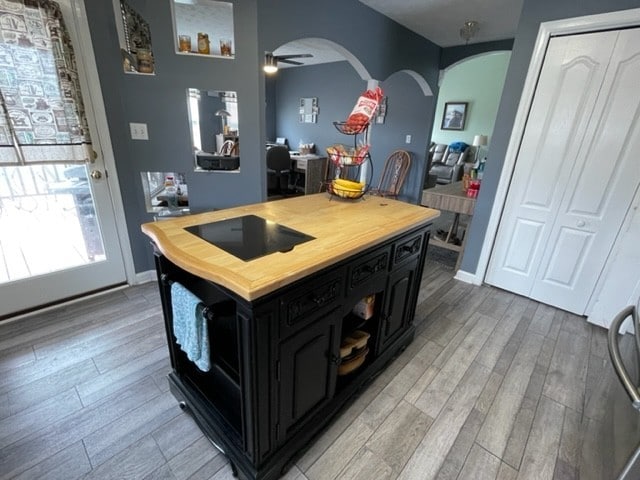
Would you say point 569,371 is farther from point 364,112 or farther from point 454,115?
point 454,115

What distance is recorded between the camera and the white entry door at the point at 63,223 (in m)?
1.97

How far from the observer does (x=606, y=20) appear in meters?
2.00

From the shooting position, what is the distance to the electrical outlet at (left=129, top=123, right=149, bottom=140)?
227cm

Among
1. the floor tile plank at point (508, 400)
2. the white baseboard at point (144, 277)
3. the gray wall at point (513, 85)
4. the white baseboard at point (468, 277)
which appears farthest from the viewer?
the white baseboard at point (468, 277)

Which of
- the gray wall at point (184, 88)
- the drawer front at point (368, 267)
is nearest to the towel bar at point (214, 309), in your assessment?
the drawer front at point (368, 267)

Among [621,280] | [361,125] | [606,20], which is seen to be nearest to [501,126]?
[606,20]

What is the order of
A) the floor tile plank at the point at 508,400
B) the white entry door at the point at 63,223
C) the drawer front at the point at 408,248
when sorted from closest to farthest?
1. the floor tile plank at the point at 508,400
2. the drawer front at the point at 408,248
3. the white entry door at the point at 63,223

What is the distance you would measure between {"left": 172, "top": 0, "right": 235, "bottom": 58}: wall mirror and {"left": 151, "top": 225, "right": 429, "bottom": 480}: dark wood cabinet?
73.0 inches

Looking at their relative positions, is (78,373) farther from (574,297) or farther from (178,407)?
(574,297)

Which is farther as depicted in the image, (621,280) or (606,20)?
(621,280)

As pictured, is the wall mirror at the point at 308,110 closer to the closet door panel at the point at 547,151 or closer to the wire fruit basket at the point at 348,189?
the closet door panel at the point at 547,151

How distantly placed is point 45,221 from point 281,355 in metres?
→ 2.22

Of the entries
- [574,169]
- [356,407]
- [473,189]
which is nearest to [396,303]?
[356,407]

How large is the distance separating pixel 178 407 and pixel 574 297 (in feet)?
10.0
